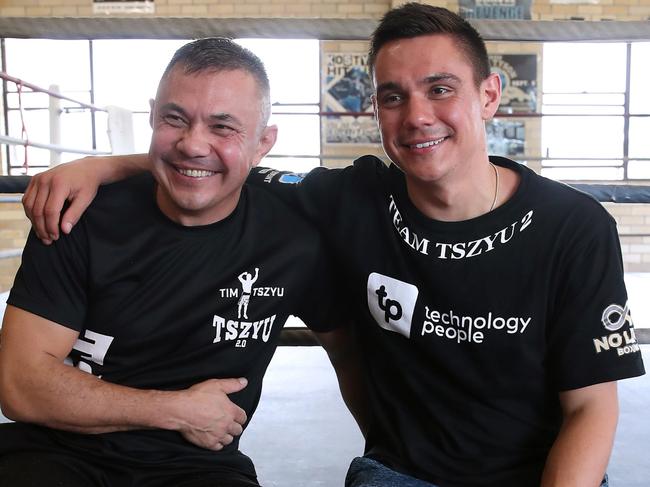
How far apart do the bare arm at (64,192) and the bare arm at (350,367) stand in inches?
19.7

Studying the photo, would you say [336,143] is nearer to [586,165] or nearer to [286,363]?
[586,165]

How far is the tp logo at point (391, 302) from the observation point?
1.06 m

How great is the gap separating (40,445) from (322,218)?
0.59 m

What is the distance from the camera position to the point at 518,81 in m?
6.99

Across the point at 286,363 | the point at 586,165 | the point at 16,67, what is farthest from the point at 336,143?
the point at 286,363

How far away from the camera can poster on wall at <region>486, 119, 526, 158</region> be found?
7.04m

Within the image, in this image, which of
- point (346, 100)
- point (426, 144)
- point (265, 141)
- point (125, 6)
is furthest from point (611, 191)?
point (125, 6)

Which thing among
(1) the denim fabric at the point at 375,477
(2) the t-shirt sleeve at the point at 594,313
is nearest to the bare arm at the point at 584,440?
(2) the t-shirt sleeve at the point at 594,313

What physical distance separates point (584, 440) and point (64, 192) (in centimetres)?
89

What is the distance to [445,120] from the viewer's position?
40.3 inches

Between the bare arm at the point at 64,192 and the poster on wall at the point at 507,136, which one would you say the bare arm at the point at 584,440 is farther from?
the poster on wall at the point at 507,136

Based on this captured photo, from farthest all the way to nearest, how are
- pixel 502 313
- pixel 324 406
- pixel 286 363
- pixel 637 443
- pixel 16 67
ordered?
pixel 16 67
pixel 286 363
pixel 324 406
pixel 637 443
pixel 502 313

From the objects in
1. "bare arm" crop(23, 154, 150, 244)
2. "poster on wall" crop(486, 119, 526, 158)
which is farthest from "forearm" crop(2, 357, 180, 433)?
"poster on wall" crop(486, 119, 526, 158)

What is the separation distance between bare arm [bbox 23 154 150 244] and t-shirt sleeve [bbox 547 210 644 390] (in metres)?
0.77
